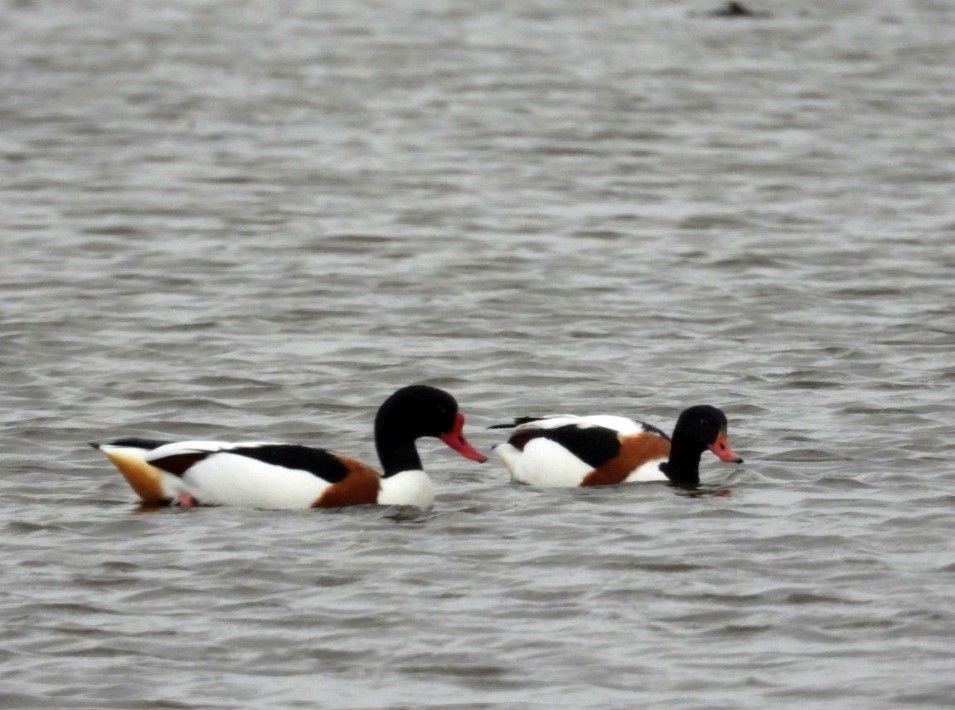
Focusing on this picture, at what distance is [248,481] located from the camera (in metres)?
11.1

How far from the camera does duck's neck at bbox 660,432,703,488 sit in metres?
11.7

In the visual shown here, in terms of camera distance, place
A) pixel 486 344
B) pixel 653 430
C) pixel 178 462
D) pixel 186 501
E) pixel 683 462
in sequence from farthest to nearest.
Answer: pixel 486 344 < pixel 653 430 < pixel 683 462 < pixel 186 501 < pixel 178 462

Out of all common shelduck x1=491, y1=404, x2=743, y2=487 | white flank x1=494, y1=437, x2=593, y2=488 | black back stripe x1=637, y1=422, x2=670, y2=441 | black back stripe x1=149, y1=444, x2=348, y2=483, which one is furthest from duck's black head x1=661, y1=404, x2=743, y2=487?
black back stripe x1=149, y1=444, x2=348, y2=483

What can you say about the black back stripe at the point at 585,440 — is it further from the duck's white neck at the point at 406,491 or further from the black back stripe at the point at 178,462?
the black back stripe at the point at 178,462

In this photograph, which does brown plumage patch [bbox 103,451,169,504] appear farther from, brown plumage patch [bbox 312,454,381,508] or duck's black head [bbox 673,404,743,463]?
duck's black head [bbox 673,404,743,463]

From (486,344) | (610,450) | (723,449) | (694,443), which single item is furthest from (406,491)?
(486,344)

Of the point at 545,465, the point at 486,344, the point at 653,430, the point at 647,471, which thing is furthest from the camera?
the point at 486,344

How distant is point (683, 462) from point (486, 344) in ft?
12.7

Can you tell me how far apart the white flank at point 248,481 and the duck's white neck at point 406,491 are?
1.06ft

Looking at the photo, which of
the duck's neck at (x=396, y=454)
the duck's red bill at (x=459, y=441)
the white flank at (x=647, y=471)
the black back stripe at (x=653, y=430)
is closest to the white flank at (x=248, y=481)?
the duck's neck at (x=396, y=454)

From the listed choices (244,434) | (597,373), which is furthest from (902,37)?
(244,434)

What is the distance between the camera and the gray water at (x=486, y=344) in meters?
8.84

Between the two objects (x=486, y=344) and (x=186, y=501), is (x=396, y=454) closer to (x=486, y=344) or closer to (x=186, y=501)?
(x=186, y=501)

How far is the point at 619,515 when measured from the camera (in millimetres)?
11133
